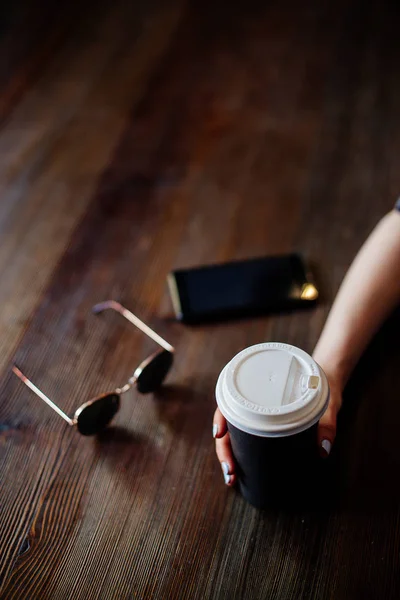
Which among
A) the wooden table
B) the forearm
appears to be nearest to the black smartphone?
the wooden table

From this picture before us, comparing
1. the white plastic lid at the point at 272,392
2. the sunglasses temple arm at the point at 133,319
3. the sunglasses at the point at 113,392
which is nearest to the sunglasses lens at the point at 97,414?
the sunglasses at the point at 113,392

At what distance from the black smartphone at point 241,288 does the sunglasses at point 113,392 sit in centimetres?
10

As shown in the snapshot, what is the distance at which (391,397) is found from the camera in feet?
3.24

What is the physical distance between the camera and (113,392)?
3.18 ft

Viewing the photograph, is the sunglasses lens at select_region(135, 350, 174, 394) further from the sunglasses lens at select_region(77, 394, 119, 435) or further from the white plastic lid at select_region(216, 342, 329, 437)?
the white plastic lid at select_region(216, 342, 329, 437)

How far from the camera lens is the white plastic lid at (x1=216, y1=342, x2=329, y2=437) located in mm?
691

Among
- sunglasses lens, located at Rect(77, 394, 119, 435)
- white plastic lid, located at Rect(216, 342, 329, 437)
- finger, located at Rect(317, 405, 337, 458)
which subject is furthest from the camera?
sunglasses lens, located at Rect(77, 394, 119, 435)

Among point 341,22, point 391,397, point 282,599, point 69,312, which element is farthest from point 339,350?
point 341,22

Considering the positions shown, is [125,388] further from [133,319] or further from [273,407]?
[273,407]

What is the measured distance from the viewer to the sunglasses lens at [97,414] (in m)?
0.93

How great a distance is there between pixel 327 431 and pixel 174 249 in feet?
1.93

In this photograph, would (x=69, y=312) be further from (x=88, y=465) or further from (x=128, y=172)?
(x=128, y=172)

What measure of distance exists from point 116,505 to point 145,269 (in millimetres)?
525

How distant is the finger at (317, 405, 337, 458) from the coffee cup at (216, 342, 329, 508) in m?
0.03
